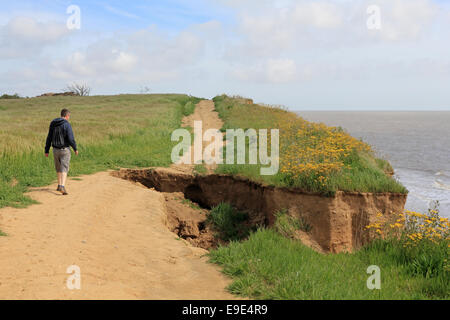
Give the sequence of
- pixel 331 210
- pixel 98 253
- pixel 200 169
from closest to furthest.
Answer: pixel 98 253 < pixel 331 210 < pixel 200 169

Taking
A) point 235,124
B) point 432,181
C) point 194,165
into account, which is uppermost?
point 235,124

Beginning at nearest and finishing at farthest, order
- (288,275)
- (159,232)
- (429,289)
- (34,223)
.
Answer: (288,275)
(429,289)
(34,223)
(159,232)

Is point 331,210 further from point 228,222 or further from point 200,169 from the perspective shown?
point 200,169

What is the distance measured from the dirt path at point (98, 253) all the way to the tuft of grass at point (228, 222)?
5.94 feet

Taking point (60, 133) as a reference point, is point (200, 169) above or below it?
below

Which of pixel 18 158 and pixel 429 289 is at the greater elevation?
pixel 18 158

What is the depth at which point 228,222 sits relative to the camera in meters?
10.5

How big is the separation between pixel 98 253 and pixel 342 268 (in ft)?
13.2

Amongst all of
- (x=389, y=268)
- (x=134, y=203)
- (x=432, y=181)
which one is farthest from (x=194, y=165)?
(x=432, y=181)

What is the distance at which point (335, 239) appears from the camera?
9016mm

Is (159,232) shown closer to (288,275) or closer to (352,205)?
(288,275)

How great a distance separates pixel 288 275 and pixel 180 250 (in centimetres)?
235

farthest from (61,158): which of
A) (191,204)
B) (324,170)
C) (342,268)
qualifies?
(342,268)

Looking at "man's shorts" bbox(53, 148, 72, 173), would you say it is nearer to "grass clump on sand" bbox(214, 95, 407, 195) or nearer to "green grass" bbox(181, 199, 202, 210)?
"green grass" bbox(181, 199, 202, 210)
